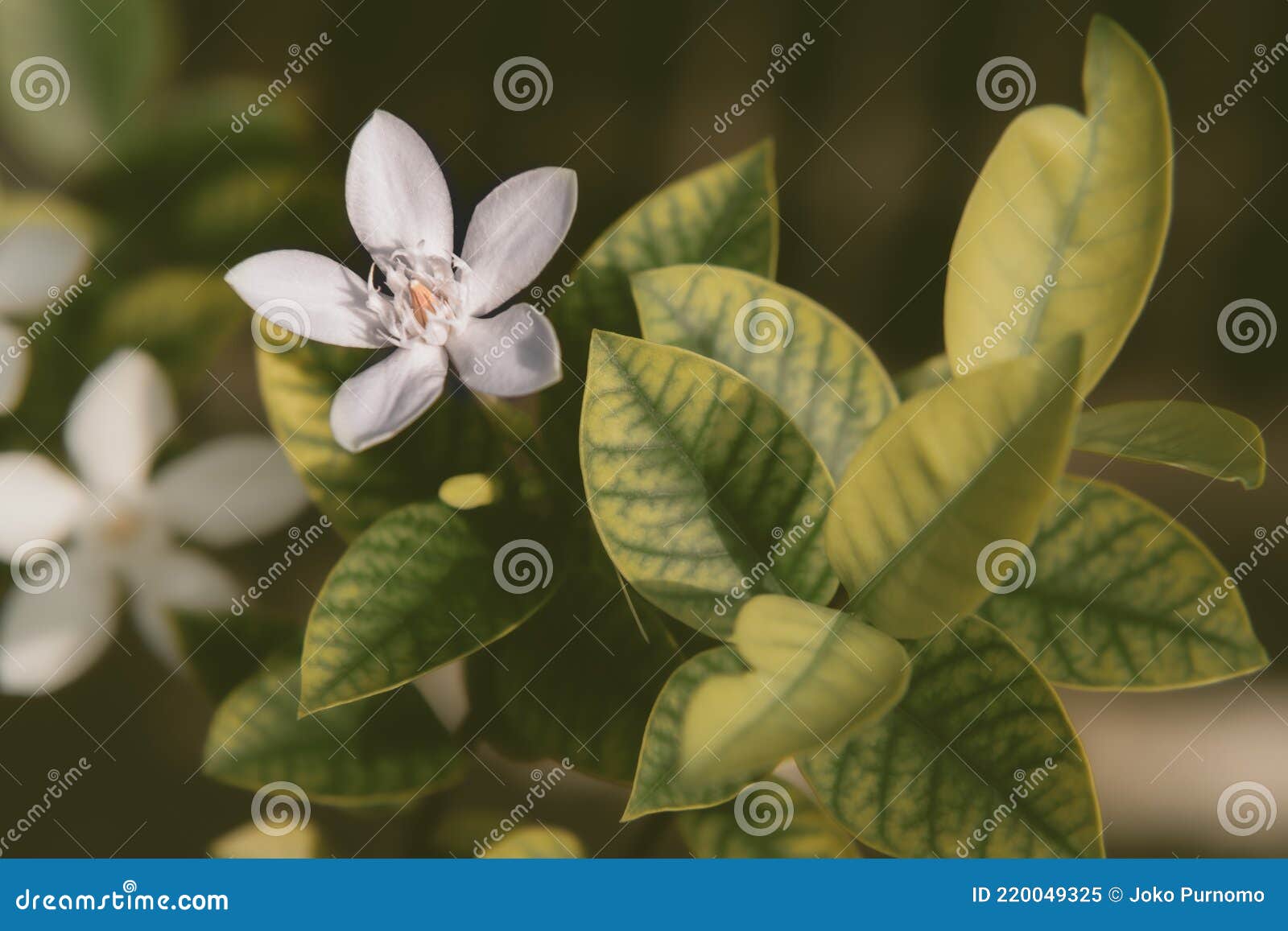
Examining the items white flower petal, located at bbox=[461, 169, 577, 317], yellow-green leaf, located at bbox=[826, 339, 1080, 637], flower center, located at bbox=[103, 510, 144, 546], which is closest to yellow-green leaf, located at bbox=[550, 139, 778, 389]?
white flower petal, located at bbox=[461, 169, 577, 317]

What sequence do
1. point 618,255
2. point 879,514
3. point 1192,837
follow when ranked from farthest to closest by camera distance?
1. point 1192,837
2. point 618,255
3. point 879,514

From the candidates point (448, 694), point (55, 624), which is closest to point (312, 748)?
point (448, 694)

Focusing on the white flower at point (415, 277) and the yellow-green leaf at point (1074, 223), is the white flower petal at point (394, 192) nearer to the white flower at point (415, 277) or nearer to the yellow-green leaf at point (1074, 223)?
the white flower at point (415, 277)

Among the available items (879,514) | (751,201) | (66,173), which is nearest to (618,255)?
(751,201)

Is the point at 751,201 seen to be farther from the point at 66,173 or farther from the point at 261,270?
the point at 66,173

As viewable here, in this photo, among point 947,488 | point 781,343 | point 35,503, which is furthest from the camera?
point 35,503

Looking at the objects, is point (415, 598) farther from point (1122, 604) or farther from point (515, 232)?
point (1122, 604)

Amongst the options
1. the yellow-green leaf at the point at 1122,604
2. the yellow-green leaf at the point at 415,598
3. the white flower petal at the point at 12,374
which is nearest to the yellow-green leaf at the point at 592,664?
the yellow-green leaf at the point at 415,598
